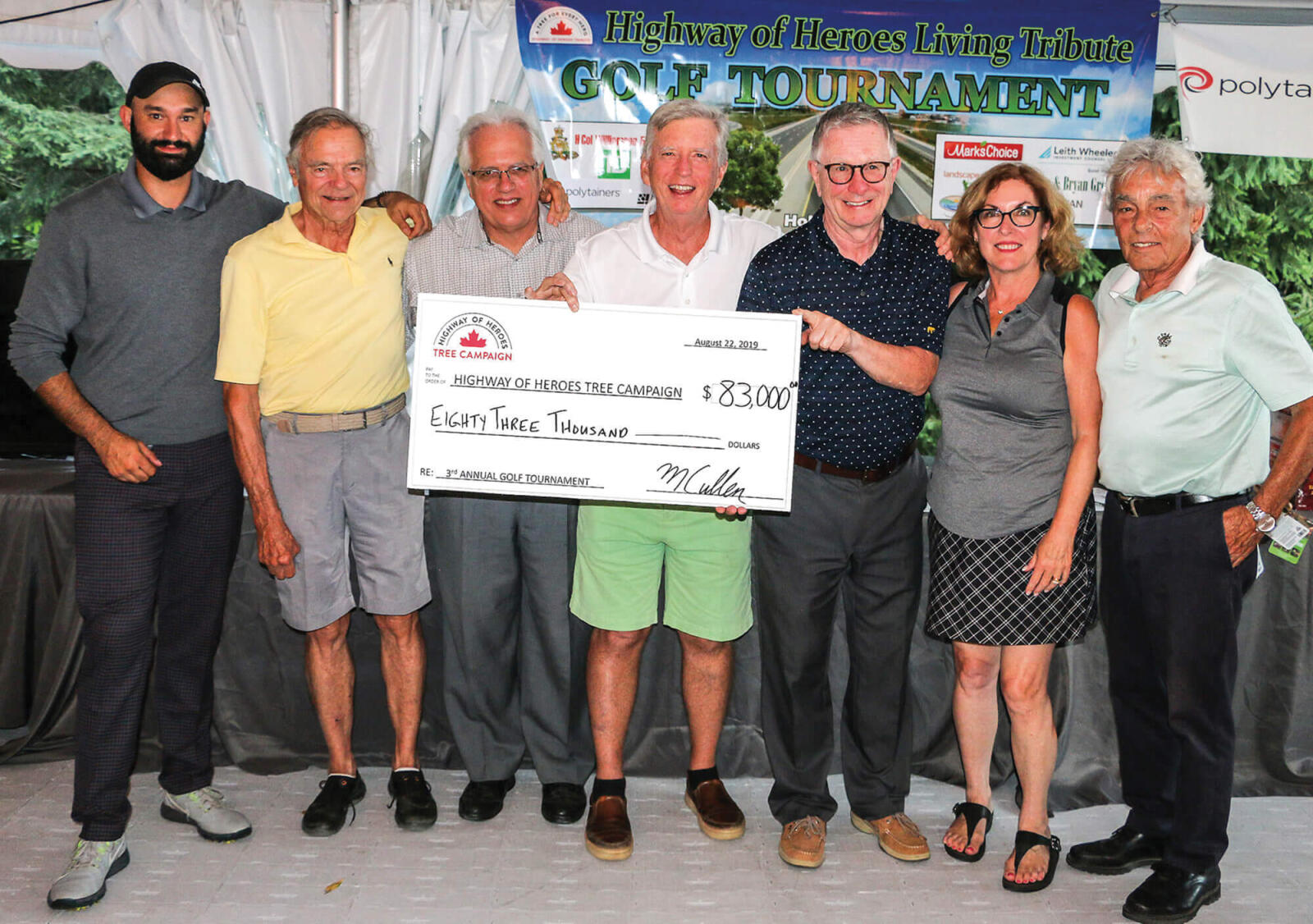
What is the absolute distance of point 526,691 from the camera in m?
3.03

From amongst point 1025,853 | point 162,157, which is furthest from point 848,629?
point 162,157

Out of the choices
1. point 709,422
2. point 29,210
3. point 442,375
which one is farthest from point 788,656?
point 29,210

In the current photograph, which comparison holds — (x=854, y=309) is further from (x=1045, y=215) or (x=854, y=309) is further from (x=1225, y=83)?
(x=1225, y=83)

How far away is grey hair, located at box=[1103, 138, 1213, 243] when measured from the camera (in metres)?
2.40

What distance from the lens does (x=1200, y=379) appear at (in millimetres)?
2391

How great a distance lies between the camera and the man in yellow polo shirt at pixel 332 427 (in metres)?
2.61

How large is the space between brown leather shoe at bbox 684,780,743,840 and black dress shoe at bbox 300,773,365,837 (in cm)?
98

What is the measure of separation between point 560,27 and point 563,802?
8.86 ft

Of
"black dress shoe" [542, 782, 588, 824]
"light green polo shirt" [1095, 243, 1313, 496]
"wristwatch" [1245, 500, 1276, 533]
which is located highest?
"light green polo shirt" [1095, 243, 1313, 496]

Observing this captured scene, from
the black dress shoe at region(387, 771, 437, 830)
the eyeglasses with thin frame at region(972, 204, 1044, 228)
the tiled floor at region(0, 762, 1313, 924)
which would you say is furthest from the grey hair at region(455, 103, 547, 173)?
the tiled floor at region(0, 762, 1313, 924)

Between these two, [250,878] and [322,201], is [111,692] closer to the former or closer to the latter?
[250,878]

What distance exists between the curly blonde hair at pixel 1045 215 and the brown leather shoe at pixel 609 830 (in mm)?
1728

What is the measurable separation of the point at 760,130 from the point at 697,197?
5.29 ft

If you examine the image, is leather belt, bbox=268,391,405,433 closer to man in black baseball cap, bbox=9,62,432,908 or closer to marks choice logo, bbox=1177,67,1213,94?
man in black baseball cap, bbox=9,62,432,908
